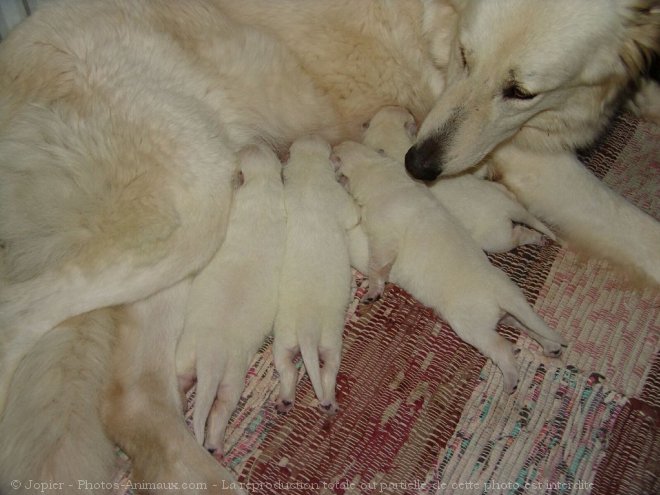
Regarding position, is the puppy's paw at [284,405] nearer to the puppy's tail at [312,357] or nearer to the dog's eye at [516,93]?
the puppy's tail at [312,357]

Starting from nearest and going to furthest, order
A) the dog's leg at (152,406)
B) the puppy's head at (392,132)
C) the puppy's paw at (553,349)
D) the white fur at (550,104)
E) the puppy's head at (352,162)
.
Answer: the dog's leg at (152,406)
the white fur at (550,104)
the puppy's paw at (553,349)
the puppy's head at (352,162)
the puppy's head at (392,132)

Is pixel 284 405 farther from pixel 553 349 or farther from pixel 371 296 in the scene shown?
pixel 553 349

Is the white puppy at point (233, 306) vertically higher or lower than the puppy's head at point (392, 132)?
lower

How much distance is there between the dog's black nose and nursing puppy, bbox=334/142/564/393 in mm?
56

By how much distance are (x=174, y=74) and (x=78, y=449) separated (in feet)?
3.94

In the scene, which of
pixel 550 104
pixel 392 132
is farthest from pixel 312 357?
pixel 550 104

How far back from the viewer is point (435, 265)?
1.99m

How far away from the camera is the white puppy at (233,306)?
1.84 m

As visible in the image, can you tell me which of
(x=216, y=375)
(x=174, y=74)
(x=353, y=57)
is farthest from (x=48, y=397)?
(x=353, y=57)

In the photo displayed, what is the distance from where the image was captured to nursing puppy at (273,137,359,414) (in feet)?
6.32

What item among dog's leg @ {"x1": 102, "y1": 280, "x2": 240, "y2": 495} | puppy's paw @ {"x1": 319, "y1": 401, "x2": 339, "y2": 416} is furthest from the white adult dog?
puppy's paw @ {"x1": 319, "y1": 401, "x2": 339, "y2": 416}

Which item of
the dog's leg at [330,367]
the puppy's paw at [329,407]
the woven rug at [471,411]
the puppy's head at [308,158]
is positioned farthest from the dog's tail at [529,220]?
the puppy's paw at [329,407]

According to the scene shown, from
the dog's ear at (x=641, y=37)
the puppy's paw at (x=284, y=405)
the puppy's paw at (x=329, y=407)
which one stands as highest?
the dog's ear at (x=641, y=37)

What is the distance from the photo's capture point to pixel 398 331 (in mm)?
2133
